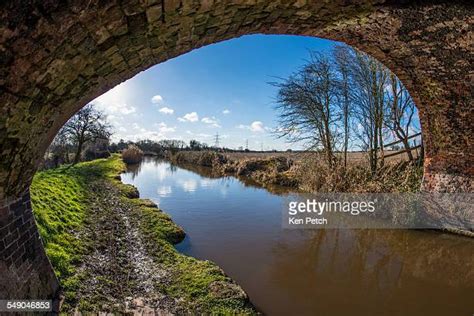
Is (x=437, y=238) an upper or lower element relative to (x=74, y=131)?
lower

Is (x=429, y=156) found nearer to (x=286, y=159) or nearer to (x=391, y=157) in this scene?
(x=391, y=157)

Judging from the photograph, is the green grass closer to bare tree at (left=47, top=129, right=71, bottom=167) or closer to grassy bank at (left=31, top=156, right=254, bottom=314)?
grassy bank at (left=31, top=156, right=254, bottom=314)

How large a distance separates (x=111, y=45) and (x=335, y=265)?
5532 millimetres

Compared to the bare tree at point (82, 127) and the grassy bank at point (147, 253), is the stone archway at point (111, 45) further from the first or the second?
the bare tree at point (82, 127)

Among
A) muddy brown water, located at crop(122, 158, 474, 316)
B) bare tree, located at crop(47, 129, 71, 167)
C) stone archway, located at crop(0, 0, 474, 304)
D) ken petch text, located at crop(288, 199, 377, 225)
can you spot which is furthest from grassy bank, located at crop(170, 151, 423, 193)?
bare tree, located at crop(47, 129, 71, 167)

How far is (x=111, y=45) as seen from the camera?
211 cm

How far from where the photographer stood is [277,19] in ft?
9.55

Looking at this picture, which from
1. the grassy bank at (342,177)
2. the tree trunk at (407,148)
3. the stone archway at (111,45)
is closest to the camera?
the stone archway at (111,45)

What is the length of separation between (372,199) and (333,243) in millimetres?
2808

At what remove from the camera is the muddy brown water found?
432 centimetres

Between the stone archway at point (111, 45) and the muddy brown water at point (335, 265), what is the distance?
3.21 metres

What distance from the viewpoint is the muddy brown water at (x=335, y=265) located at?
4.32m

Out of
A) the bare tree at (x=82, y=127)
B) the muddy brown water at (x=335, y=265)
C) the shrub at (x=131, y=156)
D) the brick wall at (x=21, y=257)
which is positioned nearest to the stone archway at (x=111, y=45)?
the brick wall at (x=21, y=257)

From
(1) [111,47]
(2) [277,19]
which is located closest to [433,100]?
(2) [277,19]
